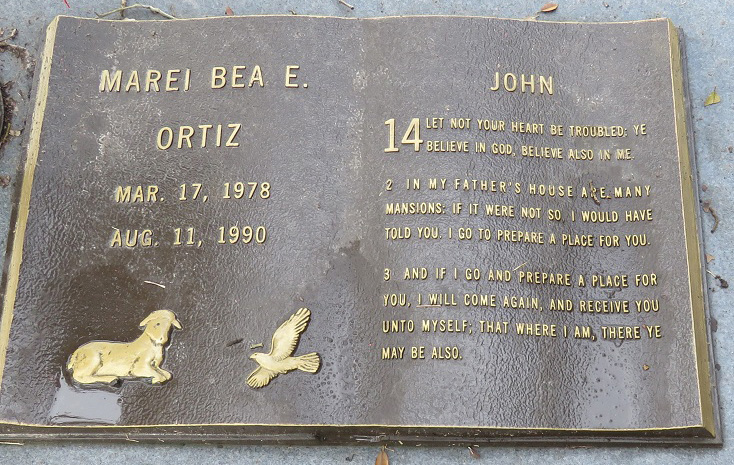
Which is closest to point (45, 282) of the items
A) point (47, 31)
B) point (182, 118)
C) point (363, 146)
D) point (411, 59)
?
point (182, 118)

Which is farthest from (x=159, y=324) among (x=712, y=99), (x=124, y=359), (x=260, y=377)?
(x=712, y=99)

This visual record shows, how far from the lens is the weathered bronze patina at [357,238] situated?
2.66 meters

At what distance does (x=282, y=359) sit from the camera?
8.75 feet

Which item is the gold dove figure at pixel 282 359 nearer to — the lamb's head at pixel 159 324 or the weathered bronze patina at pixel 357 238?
the weathered bronze patina at pixel 357 238

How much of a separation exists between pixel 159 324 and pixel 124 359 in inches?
8.4

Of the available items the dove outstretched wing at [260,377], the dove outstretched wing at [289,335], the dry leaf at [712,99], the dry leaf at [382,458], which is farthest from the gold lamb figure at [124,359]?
the dry leaf at [712,99]

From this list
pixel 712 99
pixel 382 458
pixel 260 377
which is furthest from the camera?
pixel 712 99

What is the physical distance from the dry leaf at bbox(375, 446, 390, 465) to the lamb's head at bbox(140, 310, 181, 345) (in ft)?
3.59

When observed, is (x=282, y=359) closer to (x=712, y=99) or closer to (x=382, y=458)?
(x=382, y=458)

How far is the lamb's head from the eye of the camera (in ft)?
8.92

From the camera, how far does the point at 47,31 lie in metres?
3.20

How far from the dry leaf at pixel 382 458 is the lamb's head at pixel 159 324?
43.1 inches

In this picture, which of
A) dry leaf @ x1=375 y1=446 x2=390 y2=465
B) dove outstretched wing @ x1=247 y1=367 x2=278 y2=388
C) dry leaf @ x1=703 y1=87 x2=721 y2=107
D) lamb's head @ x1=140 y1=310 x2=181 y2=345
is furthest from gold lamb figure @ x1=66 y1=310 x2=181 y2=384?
dry leaf @ x1=703 y1=87 x2=721 y2=107

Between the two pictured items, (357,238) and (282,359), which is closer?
(282,359)
